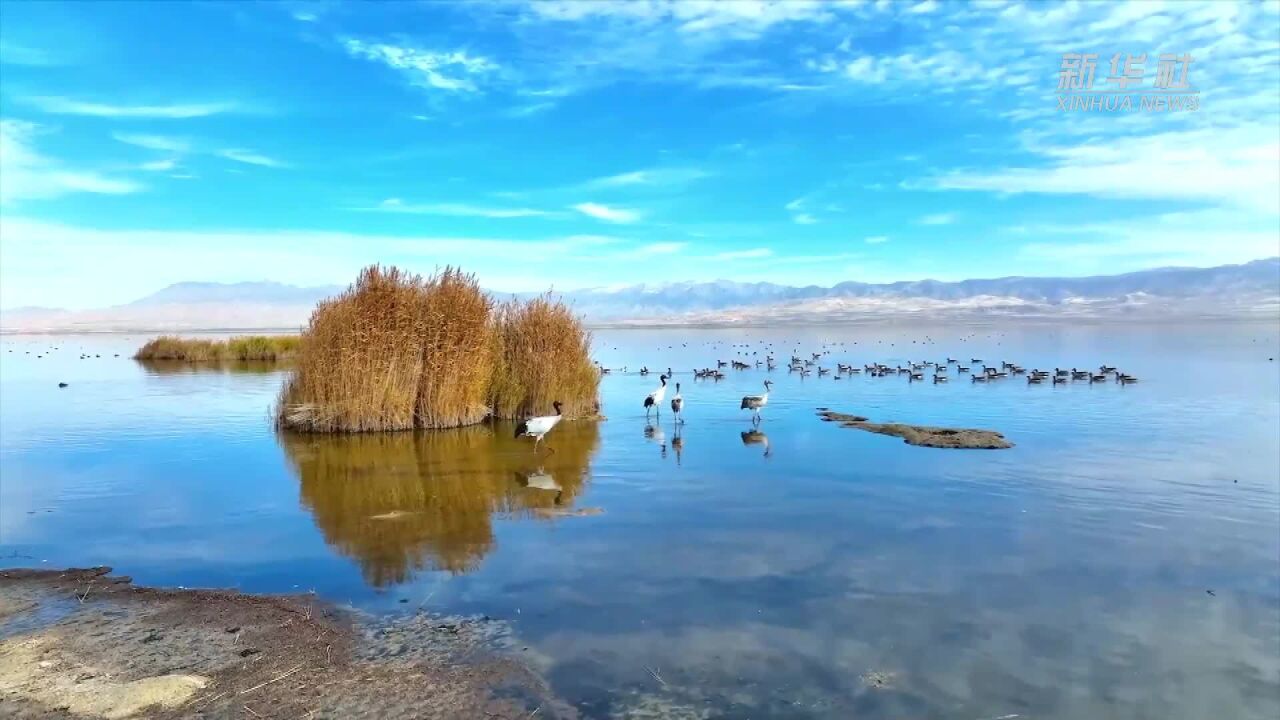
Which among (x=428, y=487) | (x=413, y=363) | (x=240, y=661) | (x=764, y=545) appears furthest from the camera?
(x=413, y=363)

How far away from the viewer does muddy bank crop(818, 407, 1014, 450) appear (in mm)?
16172

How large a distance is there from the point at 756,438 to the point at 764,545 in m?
8.35

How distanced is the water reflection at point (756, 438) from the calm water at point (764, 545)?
103 mm

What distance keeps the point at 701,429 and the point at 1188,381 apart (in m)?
20.0

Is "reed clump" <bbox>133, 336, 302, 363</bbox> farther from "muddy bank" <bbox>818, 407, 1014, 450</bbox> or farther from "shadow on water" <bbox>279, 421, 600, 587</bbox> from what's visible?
"muddy bank" <bbox>818, 407, 1014, 450</bbox>

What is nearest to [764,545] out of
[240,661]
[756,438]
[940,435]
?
[240,661]

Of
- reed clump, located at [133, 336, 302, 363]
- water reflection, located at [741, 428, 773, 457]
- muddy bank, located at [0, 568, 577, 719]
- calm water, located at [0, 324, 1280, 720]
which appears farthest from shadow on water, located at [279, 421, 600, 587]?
reed clump, located at [133, 336, 302, 363]

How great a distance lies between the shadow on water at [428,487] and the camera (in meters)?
9.65

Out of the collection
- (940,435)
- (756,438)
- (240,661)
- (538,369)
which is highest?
(538,369)

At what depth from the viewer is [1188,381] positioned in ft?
96.5

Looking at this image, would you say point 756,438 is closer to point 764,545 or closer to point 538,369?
point 538,369

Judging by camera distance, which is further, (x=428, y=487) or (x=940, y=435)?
(x=940, y=435)

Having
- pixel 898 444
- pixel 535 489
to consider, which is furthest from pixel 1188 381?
pixel 535 489

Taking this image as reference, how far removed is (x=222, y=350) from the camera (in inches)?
1969
